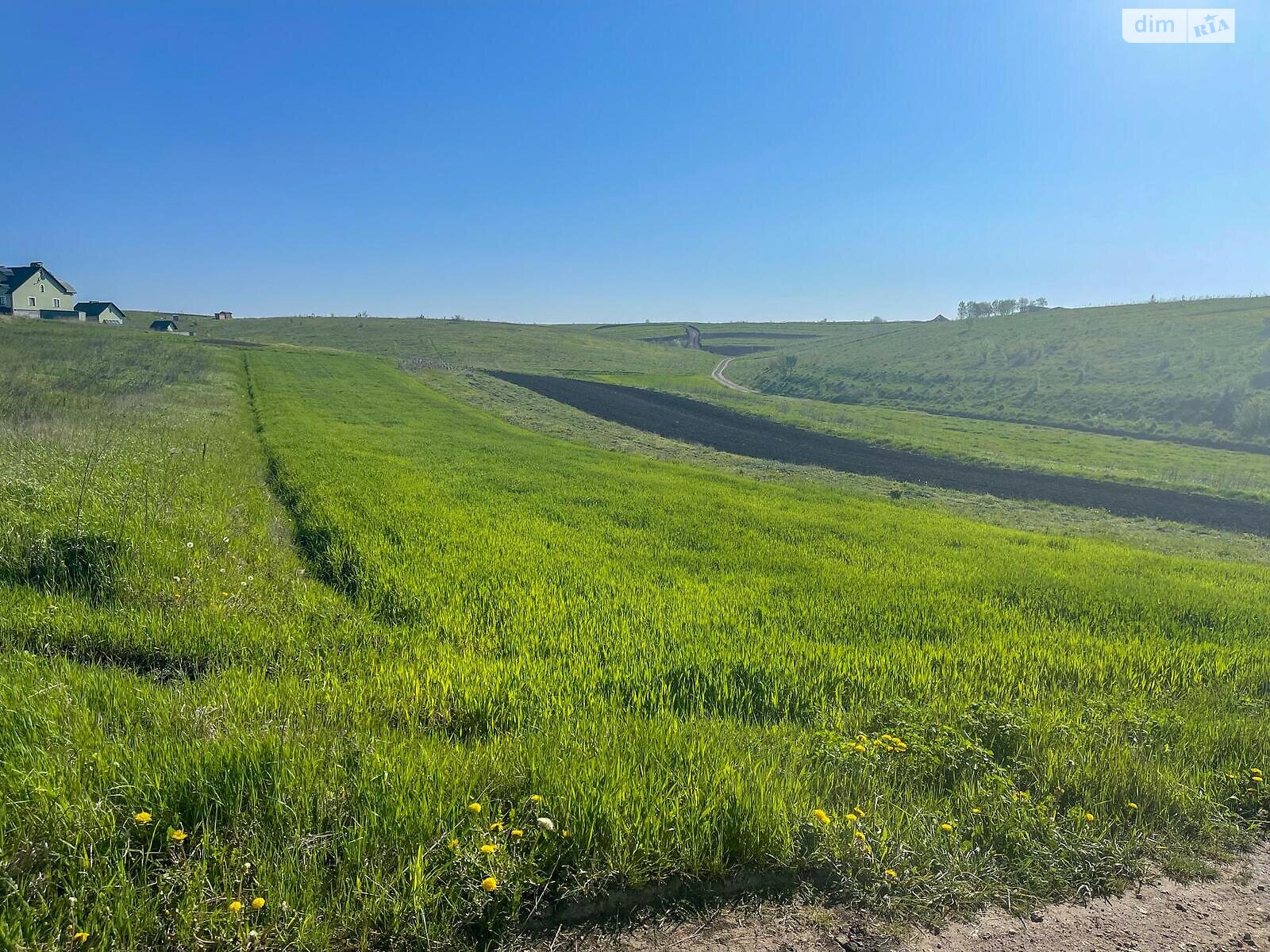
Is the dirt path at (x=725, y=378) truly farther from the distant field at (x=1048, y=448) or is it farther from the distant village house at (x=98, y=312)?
the distant village house at (x=98, y=312)

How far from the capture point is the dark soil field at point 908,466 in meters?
19.9

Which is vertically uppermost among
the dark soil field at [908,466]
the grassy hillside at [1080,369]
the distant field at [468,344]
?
the distant field at [468,344]

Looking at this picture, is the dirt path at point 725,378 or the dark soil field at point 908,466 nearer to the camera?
the dark soil field at point 908,466

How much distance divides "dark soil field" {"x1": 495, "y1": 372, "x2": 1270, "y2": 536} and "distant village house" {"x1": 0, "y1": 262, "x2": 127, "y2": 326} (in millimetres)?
76371

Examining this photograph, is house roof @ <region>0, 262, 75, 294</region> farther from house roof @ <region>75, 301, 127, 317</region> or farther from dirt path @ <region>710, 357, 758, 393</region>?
dirt path @ <region>710, 357, 758, 393</region>

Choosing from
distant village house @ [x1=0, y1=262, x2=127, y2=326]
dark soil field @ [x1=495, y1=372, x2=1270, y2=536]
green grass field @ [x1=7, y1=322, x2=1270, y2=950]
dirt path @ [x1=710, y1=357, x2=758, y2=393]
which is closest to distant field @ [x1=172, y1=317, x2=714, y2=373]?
dirt path @ [x1=710, y1=357, x2=758, y2=393]

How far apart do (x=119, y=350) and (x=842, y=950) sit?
199 feet

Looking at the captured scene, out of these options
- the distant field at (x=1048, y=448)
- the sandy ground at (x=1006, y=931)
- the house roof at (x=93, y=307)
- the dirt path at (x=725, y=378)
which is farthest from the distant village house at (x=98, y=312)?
the sandy ground at (x=1006, y=931)

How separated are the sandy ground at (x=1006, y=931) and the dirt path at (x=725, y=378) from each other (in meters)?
61.4

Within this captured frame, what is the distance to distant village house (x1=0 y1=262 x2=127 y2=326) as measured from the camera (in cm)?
7731

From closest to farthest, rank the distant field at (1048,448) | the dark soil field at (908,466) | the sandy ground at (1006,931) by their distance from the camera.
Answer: the sandy ground at (1006,931)
the dark soil field at (908,466)
the distant field at (1048,448)

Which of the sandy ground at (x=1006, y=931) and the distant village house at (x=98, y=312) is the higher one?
the distant village house at (x=98, y=312)

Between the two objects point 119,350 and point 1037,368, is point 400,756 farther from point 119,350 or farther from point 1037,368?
point 1037,368

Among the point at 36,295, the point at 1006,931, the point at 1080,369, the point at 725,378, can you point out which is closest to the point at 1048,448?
the point at 1080,369
